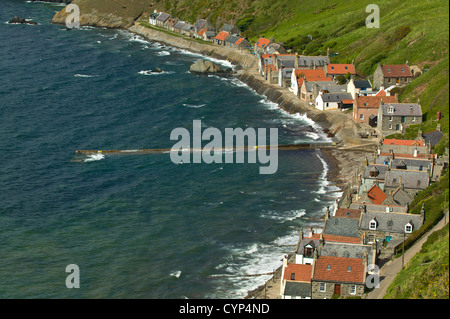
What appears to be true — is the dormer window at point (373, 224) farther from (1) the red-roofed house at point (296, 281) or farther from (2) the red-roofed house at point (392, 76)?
(2) the red-roofed house at point (392, 76)

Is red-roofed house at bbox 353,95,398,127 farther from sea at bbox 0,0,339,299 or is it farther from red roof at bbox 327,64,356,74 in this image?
red roof at bbox 327,64,356,74

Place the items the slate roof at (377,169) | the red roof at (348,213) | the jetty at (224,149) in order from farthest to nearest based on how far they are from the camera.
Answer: the jetty at (224,149), the slate roof at (377,169), the red roof at (348,213)

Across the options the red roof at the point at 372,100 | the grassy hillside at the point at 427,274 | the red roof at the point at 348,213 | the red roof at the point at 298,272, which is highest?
the red roof at the point at 372,100

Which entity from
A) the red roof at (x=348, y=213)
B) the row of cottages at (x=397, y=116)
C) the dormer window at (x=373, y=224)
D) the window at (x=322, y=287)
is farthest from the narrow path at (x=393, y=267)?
the row of cottages at (x=397, y=116)

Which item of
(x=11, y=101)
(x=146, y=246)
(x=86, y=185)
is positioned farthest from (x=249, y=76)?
(x=146, y=246)

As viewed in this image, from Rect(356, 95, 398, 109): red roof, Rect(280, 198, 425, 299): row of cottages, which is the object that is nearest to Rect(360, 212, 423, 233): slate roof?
Rect(280, 198, 425, 299): row of cottages
